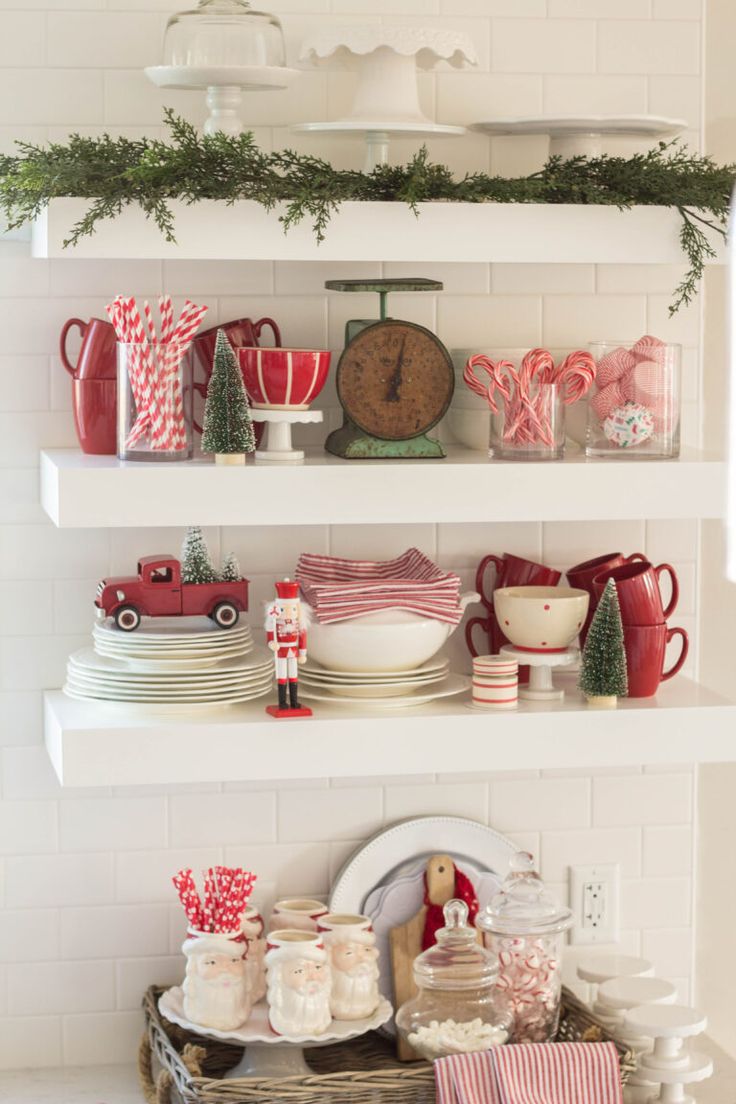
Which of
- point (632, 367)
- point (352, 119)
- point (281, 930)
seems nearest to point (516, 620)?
point (632, 367)

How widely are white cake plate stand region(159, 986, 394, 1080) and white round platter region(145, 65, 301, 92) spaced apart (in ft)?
4.05

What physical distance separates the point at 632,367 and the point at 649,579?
0.29 m

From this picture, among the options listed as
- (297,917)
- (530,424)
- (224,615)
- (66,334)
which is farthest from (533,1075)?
(66,334)

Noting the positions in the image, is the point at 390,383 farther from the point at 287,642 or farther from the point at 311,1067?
the point at 311,1067

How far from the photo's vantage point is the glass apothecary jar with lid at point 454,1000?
203cm

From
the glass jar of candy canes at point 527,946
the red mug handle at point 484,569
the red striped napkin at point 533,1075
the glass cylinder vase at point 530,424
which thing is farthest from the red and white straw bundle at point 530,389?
the red striped napkin at point 533,1075

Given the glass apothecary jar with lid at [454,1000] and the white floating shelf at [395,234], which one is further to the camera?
the glass apothecary jar with lid at [454,1000]

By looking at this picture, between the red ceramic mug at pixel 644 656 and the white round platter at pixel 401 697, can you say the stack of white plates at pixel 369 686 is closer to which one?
the white round platter at pixel 401 697

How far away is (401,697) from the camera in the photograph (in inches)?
82.2

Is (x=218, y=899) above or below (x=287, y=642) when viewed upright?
below

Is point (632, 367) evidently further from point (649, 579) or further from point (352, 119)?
point (352, 119)

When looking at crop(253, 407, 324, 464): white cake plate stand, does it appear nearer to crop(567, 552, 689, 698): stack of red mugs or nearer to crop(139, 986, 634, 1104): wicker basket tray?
crop(567, 552, 689, 698): stack of red mugs

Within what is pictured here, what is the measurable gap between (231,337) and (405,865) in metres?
0.82

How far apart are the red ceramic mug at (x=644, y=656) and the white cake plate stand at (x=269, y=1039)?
0.56 m
